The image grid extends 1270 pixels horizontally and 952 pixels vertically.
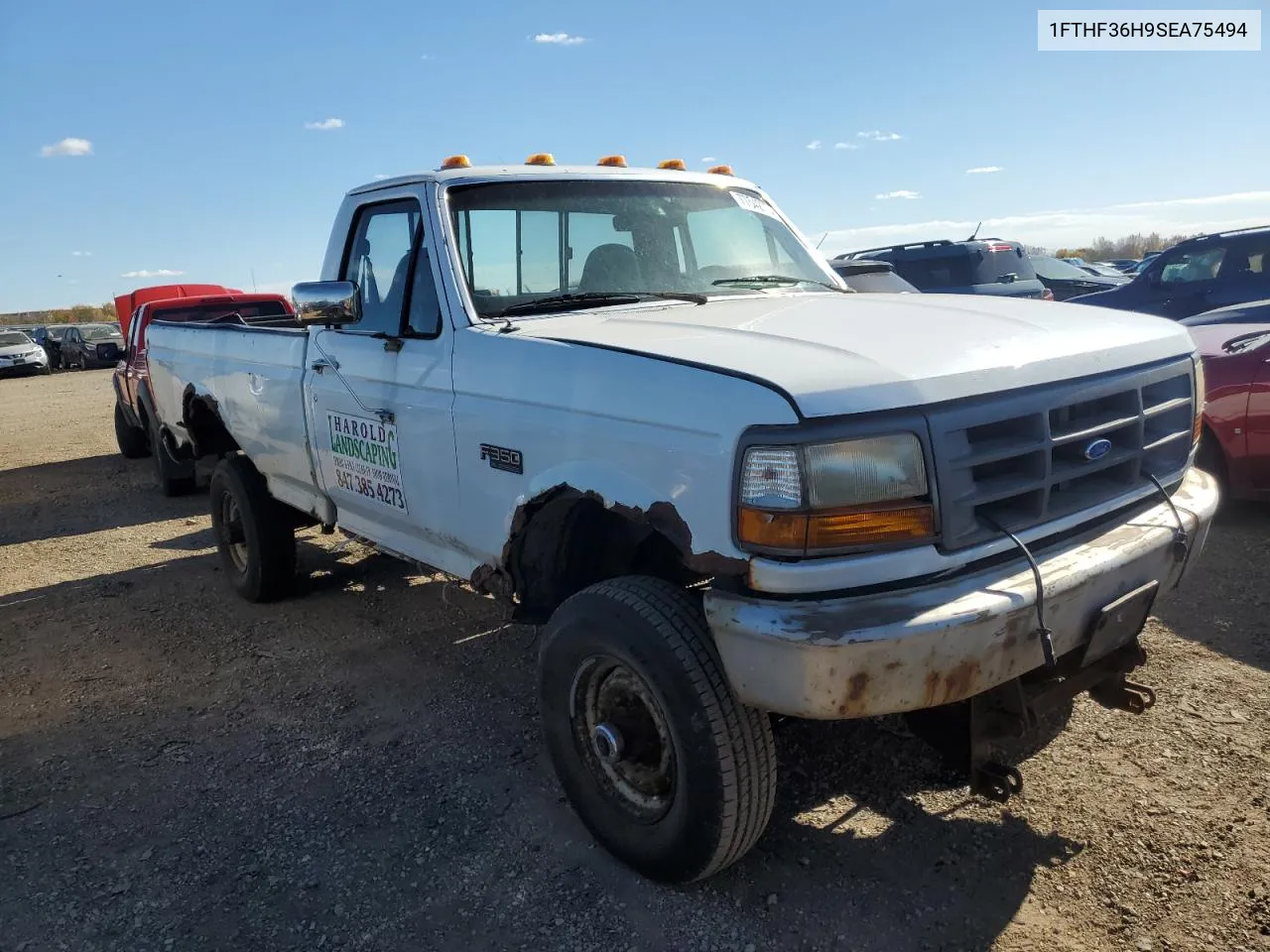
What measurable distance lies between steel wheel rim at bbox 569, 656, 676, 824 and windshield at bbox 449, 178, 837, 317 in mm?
1351

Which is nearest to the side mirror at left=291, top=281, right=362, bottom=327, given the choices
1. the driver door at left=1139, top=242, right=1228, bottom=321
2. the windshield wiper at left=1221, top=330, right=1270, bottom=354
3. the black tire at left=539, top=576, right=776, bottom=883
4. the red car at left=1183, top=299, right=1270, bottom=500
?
the black tire at left=539, top=576, right=776, bottom=883

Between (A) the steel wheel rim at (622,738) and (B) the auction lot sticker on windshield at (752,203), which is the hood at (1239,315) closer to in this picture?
(B) the auction lot sticker on windshield at (752,203)

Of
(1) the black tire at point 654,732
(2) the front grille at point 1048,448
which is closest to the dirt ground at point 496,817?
(1) the black tire at point 654,732

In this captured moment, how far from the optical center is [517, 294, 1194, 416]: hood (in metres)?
2.26

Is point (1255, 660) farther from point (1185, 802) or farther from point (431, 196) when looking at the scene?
point (431, 196)

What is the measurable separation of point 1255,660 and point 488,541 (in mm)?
3085

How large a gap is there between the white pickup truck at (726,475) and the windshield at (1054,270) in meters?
12.4

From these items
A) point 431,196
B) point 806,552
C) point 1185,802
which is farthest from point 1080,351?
point 431,196

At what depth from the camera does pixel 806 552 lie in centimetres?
223

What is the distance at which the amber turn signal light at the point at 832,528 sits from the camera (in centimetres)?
222

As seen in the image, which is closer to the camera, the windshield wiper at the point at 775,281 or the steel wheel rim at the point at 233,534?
the windshield wiper at the point at 775,281

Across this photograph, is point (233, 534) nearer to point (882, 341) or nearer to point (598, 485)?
point (598, 485)

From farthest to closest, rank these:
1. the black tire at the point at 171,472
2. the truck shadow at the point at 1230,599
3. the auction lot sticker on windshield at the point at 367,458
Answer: the black tire at the point at 171,472 < the truck shadow at the point at 1230,599 < the auction lot sticker on windshield at the point at 367,458

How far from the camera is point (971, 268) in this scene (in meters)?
11.3
